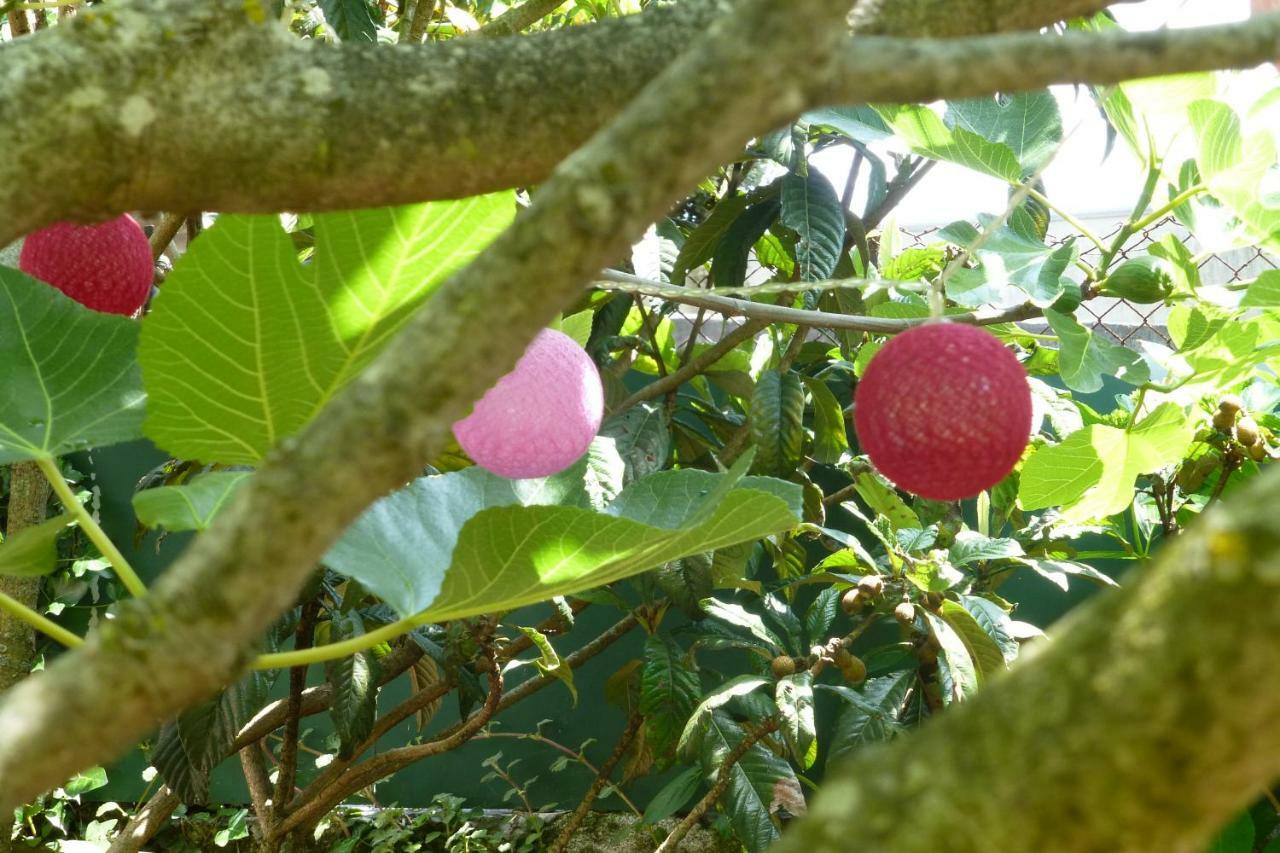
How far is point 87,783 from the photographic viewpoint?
281 centimetres

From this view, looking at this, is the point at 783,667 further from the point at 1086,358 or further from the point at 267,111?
the point at 267,111

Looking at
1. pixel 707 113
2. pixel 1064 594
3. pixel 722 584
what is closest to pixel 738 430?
pixel 722 584

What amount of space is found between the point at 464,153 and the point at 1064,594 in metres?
2.15

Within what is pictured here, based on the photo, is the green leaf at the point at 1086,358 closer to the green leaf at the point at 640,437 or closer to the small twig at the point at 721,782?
the green leaf at the point at 640,437

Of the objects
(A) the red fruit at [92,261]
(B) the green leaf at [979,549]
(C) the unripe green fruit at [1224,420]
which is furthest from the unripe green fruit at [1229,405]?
(A) the red fruit at [92,261]

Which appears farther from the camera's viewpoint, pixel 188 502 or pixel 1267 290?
pixel 1267 290

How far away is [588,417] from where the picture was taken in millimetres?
740

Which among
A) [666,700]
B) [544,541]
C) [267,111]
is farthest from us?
[666,700]

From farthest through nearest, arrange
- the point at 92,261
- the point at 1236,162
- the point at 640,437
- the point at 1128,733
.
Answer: the point at 640,437
the point at 1236,162
the point at 92,261
the point at 1128,733

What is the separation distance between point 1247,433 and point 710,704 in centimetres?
87

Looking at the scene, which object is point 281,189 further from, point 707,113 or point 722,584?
point 722,584

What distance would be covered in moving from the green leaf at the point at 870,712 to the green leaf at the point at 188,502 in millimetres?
1453

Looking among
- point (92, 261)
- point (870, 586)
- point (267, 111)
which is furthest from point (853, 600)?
point (267, 111)

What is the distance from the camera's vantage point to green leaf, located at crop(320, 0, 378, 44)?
4.71 feet
